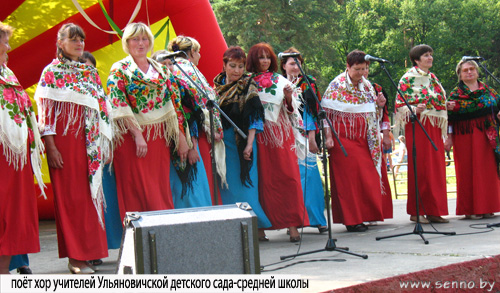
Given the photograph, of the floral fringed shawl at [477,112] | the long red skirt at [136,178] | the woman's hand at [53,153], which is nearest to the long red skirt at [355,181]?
the floral fringed shawl at [477,112]

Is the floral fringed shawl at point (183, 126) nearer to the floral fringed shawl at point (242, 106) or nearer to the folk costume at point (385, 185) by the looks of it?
the floral fringed shawl at point (242, 106)

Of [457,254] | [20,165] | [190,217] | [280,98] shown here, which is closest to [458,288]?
[457,254]

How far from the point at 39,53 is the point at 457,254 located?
4.84 metres

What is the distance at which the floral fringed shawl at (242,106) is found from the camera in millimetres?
6062

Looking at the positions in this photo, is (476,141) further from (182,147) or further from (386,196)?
(182,147)

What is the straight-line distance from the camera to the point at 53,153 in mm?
4812

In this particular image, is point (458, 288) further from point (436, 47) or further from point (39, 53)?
point (436, 47)

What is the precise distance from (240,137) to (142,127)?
1242 mm

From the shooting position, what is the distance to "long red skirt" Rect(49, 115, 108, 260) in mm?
4852

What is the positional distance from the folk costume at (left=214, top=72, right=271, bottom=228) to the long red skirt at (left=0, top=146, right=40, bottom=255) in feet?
7.09

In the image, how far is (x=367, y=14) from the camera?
48688mm

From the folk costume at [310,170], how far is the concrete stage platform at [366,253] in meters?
0.22

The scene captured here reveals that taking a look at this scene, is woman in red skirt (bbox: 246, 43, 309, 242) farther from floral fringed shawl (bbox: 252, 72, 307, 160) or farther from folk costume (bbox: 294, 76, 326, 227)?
folk costume (bbox: 294, 76, 326, 227)

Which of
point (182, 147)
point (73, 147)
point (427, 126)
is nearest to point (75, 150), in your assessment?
point (73, 147)
